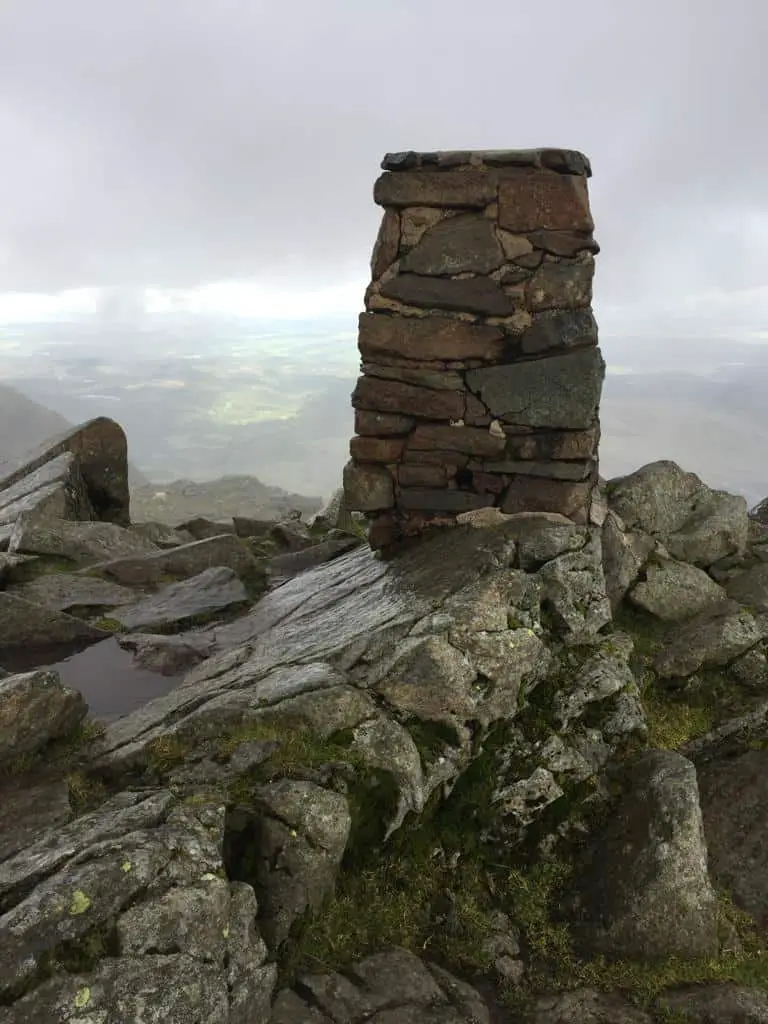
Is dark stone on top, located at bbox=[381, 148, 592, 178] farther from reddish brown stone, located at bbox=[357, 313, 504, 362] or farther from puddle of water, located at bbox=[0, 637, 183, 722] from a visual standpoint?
puddle of water, located at bbox=[0, 637, 183, 722]

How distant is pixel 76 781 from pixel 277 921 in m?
2.88

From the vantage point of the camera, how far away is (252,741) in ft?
26.8

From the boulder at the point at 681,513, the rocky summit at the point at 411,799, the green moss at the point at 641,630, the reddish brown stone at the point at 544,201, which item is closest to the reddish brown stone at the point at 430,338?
the reddish brown stone at the point at 544,201

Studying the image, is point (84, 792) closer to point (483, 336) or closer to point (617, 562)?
point (483, 336)

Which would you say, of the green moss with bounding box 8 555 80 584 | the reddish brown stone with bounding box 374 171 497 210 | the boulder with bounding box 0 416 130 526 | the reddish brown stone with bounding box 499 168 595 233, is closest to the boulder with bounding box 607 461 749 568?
the reddish brown stone with bounding box 499 168 595 233

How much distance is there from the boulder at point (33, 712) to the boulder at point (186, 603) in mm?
4561

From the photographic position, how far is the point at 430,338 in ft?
39.4

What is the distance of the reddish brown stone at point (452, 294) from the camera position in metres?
11.7

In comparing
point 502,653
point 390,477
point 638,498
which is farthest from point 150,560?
point 638,498

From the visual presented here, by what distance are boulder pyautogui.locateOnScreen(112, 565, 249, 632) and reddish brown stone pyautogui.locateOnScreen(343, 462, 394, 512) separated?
11.8 feet

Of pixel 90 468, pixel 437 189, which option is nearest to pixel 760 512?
pixel 437 189

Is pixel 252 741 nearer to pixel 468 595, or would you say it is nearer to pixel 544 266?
pixel 468 595

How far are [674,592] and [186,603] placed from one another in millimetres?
9672

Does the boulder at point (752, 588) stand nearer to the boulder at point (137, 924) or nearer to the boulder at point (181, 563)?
the boulder at point (181, 563)
